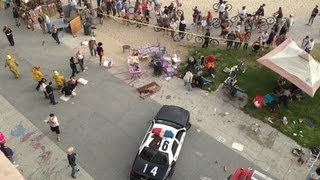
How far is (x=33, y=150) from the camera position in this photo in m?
16.1

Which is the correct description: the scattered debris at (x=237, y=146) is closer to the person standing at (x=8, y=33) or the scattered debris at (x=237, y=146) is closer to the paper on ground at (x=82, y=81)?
the paper on ground at (x=82, y=81)

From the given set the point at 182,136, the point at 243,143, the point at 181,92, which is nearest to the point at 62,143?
the point at 182,136

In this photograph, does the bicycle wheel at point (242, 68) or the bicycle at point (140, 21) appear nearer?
the bicycle wheel at point (242, 68)

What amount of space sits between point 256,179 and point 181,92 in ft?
22.8

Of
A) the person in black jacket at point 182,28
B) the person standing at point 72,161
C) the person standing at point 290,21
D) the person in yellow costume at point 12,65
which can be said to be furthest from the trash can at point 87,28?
the person standing at point 290,21

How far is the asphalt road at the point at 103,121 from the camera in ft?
51.5

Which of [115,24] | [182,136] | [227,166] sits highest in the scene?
[115,24]

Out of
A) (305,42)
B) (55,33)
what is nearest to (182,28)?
(305,42)

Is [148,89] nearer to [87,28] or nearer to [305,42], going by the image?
[87,28]

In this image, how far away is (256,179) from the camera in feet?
45.2

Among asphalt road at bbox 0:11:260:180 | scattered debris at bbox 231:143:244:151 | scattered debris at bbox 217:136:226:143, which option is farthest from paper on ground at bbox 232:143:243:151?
scattered debris at bbox 217:136:226:143

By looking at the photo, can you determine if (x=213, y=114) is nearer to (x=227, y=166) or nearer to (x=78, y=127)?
(x=227, y=166)

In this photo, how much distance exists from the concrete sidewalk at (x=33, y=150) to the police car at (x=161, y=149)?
2.34 metres

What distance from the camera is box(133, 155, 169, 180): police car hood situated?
46.6ft
